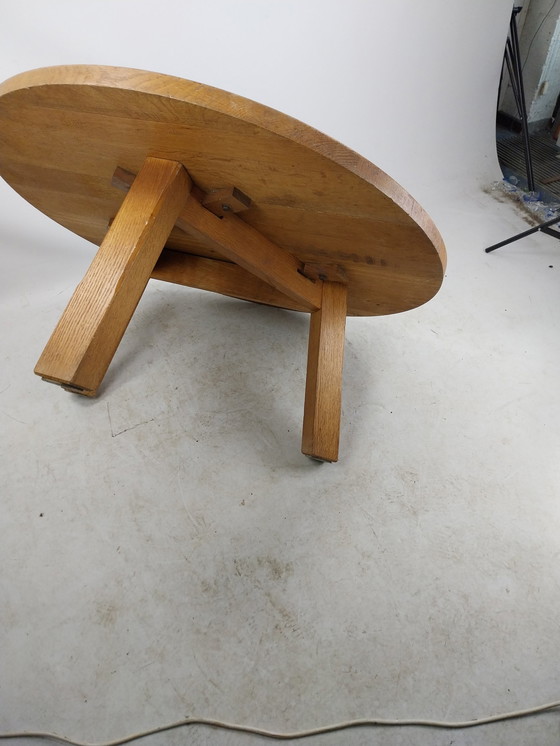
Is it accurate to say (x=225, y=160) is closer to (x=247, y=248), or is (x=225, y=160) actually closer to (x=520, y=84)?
(x=247, y=248)

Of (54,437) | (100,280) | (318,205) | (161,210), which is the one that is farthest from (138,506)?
(318,205)

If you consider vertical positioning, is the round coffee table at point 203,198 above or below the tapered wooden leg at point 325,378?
above

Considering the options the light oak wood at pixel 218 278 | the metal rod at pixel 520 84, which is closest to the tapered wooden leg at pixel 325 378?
the light oak wood at pixel 218 278

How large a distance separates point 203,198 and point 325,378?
1.94 ft

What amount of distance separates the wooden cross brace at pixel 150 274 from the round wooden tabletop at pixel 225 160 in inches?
1.7

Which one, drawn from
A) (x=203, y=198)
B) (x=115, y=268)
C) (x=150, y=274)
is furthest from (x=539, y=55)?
(x=115, y=268)

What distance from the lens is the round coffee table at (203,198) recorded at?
36.1 inches

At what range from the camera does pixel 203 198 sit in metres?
1.20

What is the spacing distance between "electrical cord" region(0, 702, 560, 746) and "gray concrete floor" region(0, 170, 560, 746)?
0.02 metres

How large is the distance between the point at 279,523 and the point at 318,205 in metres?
0.82

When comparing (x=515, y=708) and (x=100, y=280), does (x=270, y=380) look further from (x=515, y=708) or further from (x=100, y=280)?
(x=515, y=708)

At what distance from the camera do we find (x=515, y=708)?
1180 millimetres

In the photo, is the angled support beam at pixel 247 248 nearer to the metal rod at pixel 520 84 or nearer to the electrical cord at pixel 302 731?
the electrical cord at pixel 302 731

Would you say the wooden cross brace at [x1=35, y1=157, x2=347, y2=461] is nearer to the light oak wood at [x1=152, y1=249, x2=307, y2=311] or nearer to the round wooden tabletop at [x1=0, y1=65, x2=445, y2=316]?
the round wooden tabletop at [x1=0, y1=65, x2=445, y2=316]
